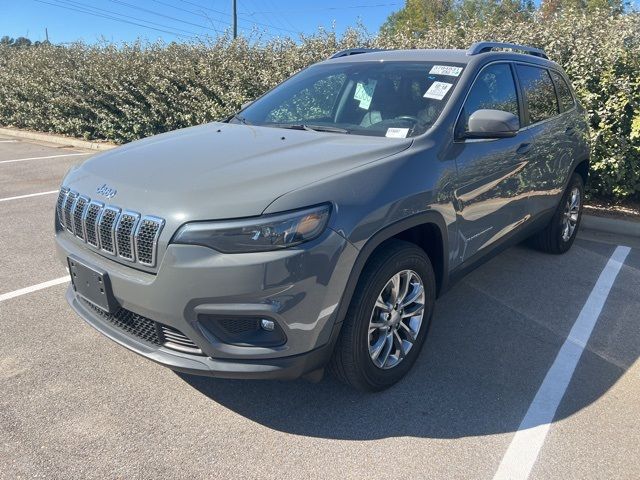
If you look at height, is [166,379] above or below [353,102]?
below

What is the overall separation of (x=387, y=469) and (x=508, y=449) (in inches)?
23.4

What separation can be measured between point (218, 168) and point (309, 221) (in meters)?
0.63

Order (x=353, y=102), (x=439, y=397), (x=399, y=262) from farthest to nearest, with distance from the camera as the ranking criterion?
1. (x=353, y=102)
2. (x=439, y=397)
3. (x=399, y=262)

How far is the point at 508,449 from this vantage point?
95.0 inches

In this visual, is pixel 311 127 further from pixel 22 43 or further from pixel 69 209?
pixel 22 43

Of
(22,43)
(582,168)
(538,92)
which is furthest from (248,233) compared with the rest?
(22,43)

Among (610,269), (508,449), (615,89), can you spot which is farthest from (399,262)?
(615,89)

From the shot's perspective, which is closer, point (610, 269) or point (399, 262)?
point (399, 262)

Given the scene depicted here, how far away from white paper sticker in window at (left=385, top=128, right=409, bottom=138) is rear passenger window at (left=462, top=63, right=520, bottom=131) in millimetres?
389

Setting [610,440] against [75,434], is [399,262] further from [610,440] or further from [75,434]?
[75,434]

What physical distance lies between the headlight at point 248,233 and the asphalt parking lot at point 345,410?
969 millimetres

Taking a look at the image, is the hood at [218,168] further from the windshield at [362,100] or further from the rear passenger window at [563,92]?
the rear passenger window at [563,92]

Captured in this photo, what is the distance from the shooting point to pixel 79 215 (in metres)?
2.62

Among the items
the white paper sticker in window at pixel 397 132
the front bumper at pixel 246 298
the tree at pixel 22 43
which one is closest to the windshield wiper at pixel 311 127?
the white paper sticker in window at pixel 397 132
